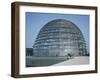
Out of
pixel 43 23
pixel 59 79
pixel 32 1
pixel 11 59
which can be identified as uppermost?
pixel 32 1

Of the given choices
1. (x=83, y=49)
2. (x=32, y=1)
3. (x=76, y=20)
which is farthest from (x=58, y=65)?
(x=32, y=1)

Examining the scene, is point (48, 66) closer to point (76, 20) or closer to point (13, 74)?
point (13, 74)

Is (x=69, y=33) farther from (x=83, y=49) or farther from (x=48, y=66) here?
(x=48, y=66)

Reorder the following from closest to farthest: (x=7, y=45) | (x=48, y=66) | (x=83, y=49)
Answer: (x=7, y=45) → (x=48, y=66) → (x=83, y=49)

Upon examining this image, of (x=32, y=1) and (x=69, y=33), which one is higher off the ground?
(x=32, y=1)

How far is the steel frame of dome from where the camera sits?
6.00 feet

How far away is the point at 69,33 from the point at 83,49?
18 cm

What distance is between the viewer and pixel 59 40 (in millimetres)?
1877

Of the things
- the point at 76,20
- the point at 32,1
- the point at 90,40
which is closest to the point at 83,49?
the point at 90,40

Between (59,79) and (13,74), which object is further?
(59,79)

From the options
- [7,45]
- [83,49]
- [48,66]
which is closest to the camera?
[7,45]

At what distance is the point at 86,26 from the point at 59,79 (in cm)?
48

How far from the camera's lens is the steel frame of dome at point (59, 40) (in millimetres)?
1827

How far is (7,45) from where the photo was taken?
1.70 m
